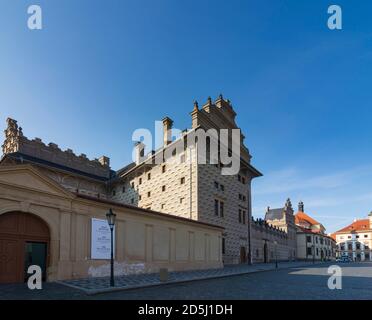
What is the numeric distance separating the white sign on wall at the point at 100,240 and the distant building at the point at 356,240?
110 metres

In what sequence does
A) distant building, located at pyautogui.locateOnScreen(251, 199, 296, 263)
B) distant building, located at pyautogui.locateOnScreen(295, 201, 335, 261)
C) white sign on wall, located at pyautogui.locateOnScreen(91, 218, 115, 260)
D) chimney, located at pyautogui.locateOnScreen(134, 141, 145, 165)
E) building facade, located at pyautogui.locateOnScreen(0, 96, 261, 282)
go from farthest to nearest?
distant building, located at pyautogui.locateOnScreen(295, 201, 335, 261) < distant building, located at pyautogui.locateOnScreen(251, 199, 296, 263) < chimney, located at pyautogui.locateOnScreen(134, 141, 145, 165) < white sign on wall, located at pyautogui.locateOnScreen(91, 218, 115, 260) < building facade, located at pyautogui.locateOnScreen(0, 96, 261, 282)

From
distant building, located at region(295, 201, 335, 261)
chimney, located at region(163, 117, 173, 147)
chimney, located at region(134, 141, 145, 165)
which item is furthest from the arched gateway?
distant building, located at region(295, 201, 335, 261)

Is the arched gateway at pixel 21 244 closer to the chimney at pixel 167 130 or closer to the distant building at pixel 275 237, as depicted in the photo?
the chimney at pixel 167 130

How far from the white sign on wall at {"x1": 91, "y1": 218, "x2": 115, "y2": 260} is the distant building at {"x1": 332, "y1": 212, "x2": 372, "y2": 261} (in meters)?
110

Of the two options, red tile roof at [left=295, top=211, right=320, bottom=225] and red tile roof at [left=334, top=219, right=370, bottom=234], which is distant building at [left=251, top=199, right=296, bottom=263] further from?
red tile roof at [left=334, top=219, right=370, bottom=234]

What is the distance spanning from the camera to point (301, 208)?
373 ft

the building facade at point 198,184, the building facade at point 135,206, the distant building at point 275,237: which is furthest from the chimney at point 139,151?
the distant building at point 275,237

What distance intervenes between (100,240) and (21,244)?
16.4 ft

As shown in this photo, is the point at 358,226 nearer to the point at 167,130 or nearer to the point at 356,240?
the point at 356,240

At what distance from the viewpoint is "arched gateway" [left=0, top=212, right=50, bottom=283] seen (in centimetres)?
1705

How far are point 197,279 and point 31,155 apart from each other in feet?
94.5

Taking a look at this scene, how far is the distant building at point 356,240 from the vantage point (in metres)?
118

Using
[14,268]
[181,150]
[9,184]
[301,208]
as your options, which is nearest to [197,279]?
[14,268]
